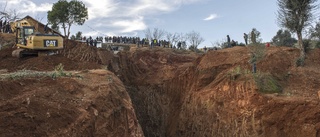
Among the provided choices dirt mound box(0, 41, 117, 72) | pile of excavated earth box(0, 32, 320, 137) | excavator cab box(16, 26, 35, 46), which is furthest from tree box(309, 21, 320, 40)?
excavator cab box(16, 26, 35, 46)

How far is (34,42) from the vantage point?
2180 cm

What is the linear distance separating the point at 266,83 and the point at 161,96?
1163 centimetres

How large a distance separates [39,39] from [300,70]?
58.7 ft

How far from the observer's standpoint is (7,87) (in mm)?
11039

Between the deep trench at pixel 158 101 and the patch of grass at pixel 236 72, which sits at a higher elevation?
the patch of grass at pixel 236 72

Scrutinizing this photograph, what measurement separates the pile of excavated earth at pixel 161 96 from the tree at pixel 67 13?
10.5 meters

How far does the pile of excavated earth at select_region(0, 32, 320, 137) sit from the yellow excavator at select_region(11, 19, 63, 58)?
0.80m

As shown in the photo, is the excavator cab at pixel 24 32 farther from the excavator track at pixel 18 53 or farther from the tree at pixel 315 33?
the tree at pixel 315 33

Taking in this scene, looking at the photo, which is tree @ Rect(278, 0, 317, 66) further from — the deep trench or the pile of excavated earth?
the deep trench

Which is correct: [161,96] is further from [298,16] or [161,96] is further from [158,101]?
[298,16]

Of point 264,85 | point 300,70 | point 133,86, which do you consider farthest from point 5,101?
point 133,86

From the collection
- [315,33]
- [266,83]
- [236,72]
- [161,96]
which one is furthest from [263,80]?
[315,33]

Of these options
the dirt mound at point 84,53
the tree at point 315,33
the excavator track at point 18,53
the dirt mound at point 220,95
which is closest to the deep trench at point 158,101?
the dirt mound at point 220,95

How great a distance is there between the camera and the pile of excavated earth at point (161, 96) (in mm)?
10344
